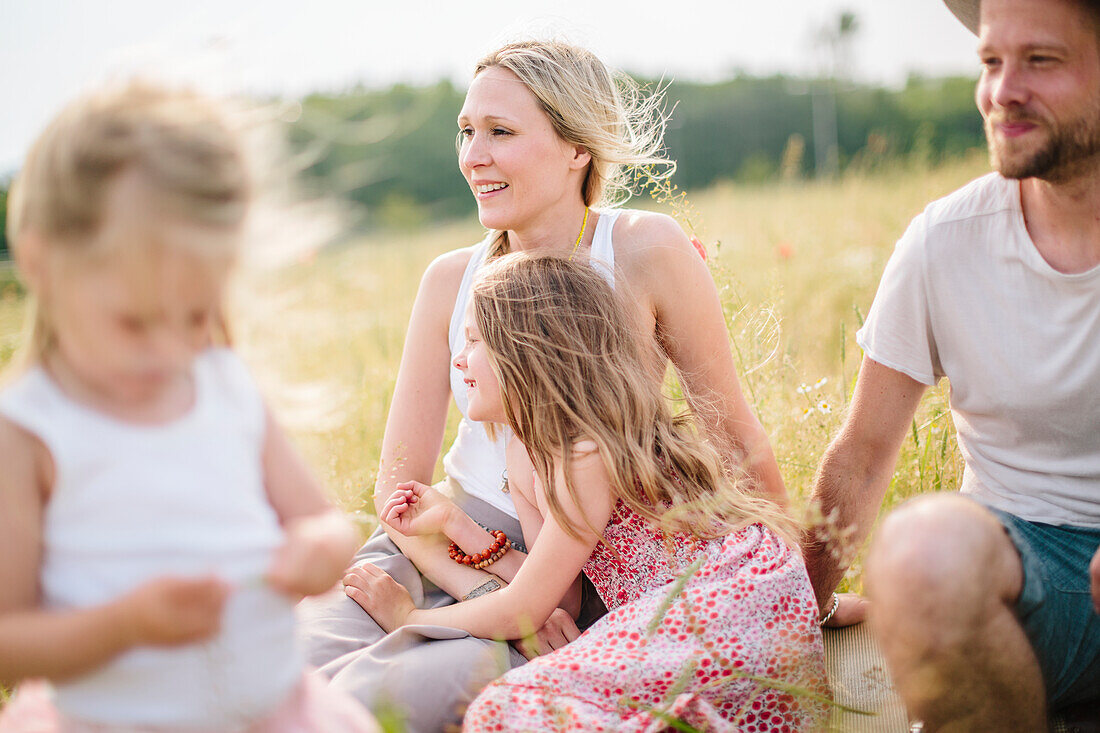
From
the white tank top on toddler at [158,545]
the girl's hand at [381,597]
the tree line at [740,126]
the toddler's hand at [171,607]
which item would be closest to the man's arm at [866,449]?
the girl's hand at [381,597]

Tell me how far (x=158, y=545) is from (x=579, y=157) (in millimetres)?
1645

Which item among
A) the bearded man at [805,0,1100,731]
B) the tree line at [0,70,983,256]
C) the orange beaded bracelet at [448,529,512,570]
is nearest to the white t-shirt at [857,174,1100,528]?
the bearded man at [805,0,1100,731]

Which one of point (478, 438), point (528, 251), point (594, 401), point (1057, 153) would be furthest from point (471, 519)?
point (1057, 153)

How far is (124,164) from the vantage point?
1011 millimetres

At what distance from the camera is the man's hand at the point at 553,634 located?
1.90m

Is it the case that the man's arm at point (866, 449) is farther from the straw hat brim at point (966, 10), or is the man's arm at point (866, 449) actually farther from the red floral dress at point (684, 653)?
the straw hat brim at point (966, 10)

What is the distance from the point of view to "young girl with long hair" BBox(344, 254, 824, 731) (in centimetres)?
163

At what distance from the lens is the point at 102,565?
1.07m

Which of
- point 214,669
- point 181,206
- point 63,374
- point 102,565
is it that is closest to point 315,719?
point 214,669

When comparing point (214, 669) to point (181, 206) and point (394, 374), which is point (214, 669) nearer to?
point (181, 206)

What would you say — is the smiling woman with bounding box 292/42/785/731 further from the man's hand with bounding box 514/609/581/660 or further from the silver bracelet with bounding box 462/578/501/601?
the man's hand with bounding box 514/609/581/660

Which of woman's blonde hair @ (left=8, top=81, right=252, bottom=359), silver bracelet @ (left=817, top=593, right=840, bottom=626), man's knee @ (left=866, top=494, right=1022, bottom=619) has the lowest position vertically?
silver bracelet @ (left=817, top=593, right=840, bottom=626)

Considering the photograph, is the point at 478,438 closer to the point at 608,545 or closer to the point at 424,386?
the point at 424,386

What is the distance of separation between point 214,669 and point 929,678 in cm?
109
